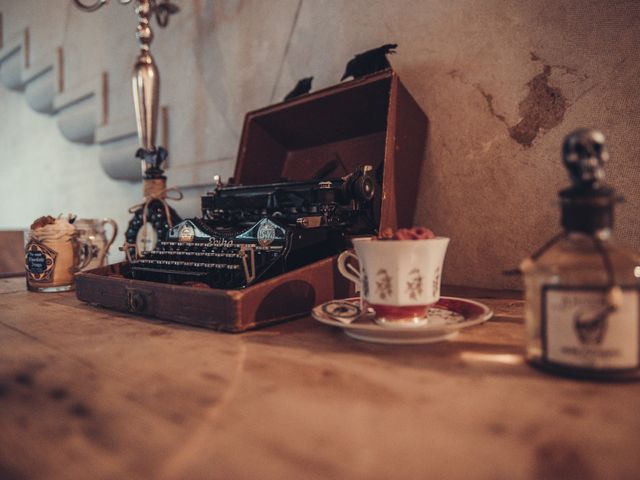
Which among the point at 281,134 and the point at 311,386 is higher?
the point at 281,134

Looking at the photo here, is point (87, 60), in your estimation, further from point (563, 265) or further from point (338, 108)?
point (563, 265)

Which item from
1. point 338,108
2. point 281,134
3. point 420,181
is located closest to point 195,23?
point 281,134

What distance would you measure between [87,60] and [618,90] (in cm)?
288

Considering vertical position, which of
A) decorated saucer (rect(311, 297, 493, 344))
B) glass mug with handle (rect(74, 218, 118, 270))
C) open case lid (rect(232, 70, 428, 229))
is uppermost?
open case lid (rect(232, 70, 428, 229))

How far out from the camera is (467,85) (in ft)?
4.51

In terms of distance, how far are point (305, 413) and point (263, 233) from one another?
0.60 m

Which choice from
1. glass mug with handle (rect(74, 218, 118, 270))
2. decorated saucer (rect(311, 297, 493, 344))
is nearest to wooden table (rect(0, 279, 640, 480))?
decorated saucer (rect(311, 297, 493, 344))

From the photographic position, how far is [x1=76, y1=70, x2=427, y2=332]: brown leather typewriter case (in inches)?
34.5

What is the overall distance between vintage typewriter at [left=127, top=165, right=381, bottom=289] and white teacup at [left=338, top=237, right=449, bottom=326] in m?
0.25

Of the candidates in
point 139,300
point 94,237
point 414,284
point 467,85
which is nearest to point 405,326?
point 414,284

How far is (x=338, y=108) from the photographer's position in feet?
4.86

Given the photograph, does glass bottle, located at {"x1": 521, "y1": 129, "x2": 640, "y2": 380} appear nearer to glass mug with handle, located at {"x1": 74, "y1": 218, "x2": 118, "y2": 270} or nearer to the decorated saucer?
the decorated saucer

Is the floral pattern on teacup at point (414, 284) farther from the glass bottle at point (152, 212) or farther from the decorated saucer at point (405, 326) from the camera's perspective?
the glass bottle at point (152, 212)

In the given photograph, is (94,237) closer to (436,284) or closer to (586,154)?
(436,284)
